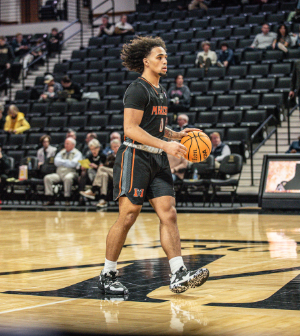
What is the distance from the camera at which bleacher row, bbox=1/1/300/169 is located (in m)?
12.4

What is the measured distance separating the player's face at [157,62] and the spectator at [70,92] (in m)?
11.2

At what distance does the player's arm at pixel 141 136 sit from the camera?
351 centimetres

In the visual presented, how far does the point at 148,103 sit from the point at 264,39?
37.2ft

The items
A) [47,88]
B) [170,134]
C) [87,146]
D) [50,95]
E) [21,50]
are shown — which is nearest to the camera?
[170,134]

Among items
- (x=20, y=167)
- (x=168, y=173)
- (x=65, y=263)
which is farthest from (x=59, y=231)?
(x=20, y=167)

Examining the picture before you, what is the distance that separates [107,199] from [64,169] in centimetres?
118

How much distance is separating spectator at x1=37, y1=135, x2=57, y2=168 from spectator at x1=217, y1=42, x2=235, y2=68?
4.54 metres

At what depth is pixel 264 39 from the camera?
14336 millimetres

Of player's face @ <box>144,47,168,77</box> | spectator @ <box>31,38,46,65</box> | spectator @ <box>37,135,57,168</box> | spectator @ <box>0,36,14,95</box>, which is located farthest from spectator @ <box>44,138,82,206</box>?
player's face @ <box>144,47,168,77</box>

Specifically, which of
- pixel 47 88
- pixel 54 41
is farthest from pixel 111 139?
pixel 54 41

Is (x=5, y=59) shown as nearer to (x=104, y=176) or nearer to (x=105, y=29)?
(x=105, y=29)

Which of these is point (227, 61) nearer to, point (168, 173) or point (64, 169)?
point (64, 169)

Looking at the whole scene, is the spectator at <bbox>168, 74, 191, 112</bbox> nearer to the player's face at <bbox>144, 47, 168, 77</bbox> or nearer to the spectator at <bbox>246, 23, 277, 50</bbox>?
the spectator at <bbox>246, 23, 277, 50</bbox>

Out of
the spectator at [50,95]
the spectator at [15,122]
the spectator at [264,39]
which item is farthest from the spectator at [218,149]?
the spectator at [50,95]
